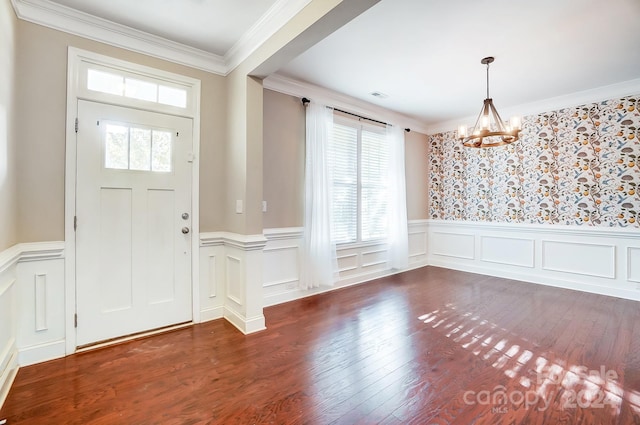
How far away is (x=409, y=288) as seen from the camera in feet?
14.0

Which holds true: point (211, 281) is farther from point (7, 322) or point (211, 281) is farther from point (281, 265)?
point (7, 322)

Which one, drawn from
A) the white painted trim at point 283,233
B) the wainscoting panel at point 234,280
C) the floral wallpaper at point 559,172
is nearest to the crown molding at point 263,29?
the white painted trim at point 283,233

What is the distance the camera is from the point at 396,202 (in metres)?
4.89

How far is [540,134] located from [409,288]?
3.08m

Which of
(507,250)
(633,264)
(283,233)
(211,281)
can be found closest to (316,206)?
(283,233)

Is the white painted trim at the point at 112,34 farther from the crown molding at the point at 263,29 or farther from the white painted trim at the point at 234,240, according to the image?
the white painted trim at the point at 234,240

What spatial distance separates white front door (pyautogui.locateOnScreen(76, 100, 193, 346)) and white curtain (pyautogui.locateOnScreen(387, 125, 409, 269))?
3176mm

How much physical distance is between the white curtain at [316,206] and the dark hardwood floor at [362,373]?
0.62m

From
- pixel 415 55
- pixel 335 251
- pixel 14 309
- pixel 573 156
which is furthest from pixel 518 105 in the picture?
pixel 14 309

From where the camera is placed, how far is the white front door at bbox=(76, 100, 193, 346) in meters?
2.44

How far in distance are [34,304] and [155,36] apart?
2439mm

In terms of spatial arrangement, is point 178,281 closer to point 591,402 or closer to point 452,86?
point 591,402

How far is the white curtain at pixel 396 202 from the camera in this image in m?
4.89

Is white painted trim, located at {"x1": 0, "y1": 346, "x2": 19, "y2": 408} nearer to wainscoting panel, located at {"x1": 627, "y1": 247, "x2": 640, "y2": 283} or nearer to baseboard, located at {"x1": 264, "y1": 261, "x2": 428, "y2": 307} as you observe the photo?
baseboard, located at {"x1": 264, "y1": 261, "x2": 428, "y2": 307}
